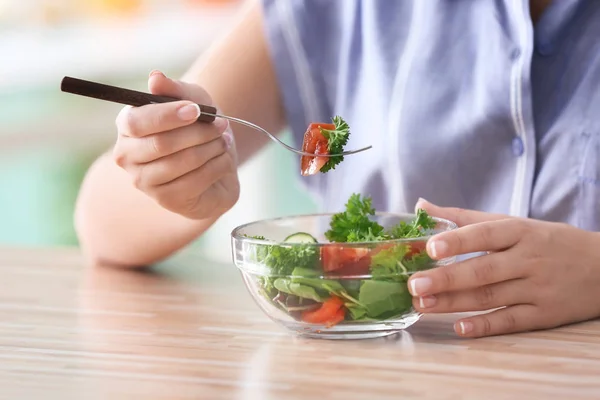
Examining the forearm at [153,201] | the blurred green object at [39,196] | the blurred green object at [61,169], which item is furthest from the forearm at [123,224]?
the blurred green object at [39,196]

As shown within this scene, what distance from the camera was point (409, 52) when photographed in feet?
5.27

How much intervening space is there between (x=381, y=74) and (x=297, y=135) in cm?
23

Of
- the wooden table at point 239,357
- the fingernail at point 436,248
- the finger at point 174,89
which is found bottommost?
the wooden table at point 239,357

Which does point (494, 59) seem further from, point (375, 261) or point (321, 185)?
point (375, 261)

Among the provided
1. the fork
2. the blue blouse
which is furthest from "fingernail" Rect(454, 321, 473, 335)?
the blue blouse

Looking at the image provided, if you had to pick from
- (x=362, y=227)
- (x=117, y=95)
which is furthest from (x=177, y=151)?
(x=362, y=227)

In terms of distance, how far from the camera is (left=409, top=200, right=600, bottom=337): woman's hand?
1016 mm

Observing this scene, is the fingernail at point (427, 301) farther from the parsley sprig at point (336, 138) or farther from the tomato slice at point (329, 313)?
the parsley sprig at point (336, 138)

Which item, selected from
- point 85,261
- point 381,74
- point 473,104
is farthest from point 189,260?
point 473,104

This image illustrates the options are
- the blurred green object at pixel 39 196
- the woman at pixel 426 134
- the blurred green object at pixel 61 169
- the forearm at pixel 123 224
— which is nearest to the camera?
the woman at pixel 426 134

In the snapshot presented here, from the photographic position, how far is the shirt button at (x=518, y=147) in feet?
4.87

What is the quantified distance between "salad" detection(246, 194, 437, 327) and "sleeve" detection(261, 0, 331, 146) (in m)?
0.74

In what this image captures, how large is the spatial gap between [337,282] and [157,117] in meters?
0.32

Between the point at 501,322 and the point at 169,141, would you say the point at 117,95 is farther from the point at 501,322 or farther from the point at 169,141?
the point at 501,322
